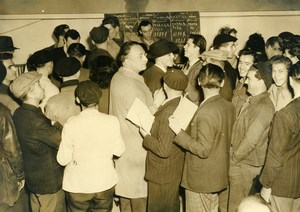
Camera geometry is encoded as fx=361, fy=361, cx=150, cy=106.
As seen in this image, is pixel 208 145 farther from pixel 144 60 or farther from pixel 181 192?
pixel 181 192

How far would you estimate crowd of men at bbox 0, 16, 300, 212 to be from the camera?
3008mm

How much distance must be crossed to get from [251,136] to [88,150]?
150 centimetres

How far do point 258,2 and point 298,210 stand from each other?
512 centimetres

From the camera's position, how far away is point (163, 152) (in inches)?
123

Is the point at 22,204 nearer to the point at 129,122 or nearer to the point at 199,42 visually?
the point at 129,122

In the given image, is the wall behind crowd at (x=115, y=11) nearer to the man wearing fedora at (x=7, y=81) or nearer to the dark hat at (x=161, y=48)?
the man wearing fedora at (x=7, y=81)

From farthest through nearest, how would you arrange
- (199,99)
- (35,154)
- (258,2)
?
(258,2) < (199,99) < (35,154)

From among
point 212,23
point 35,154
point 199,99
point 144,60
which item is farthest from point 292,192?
point 212,23

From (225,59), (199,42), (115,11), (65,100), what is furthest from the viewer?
(115,11)

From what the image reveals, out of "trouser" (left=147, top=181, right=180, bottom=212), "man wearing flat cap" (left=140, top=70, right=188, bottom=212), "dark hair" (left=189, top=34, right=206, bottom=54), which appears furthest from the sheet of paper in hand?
"dark hair" (left=189, top=34, right=206, bottom=54)

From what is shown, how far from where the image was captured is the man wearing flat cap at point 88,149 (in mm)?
2963

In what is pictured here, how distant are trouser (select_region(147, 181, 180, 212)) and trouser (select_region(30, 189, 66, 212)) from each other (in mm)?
819

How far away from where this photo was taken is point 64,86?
11.5 ft

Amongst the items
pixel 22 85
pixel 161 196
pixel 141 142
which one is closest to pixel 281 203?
pixel 161 196
